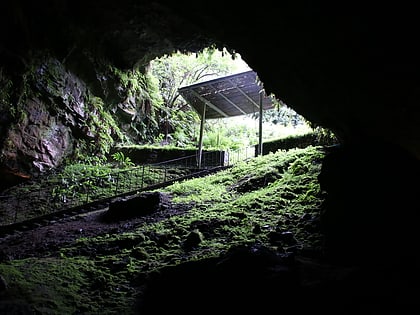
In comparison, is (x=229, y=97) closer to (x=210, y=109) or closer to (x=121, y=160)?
(x=210, y=109)

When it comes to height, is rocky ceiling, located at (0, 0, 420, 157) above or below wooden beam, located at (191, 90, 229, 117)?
below

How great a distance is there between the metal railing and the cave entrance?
6.78ft

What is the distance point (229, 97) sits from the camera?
15.0 meters

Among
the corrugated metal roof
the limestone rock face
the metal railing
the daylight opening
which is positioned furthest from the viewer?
the daylight opening

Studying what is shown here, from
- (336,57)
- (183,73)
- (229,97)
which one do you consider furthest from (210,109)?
(336,57)

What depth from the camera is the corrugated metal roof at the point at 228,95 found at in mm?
13289

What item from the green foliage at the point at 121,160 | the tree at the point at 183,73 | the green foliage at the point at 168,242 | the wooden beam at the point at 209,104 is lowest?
the green foliage at the point at 168,242

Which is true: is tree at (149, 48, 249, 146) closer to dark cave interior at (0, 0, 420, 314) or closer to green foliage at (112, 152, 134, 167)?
green foliage at (112, 152, 134, 167)

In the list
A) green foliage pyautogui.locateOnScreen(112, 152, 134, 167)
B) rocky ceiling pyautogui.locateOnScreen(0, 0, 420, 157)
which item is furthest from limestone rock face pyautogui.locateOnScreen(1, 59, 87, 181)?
rocky ceiling pyautogui.locateOnScreen(0, 0, 420, 157)

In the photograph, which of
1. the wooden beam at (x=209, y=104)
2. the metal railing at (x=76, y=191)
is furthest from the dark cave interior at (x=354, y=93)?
the wooden beam at (x=209, y=104)

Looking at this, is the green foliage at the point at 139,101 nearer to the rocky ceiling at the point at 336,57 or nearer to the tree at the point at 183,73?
the tree at the point at 183,73

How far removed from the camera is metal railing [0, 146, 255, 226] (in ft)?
33.7

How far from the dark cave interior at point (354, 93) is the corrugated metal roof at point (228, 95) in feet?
24.6

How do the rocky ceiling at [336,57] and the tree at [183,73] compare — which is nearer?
the rocky ceiling at [336,57]
